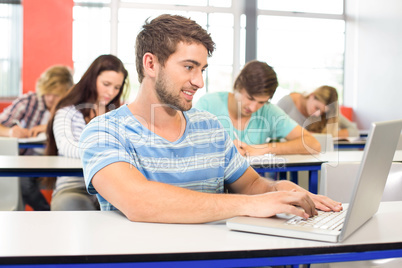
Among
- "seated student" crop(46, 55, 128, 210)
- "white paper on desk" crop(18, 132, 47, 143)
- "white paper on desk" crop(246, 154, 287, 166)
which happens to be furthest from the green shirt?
"white paper on desk" crop(18, 132, 47, 143)

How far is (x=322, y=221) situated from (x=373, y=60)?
7799mm

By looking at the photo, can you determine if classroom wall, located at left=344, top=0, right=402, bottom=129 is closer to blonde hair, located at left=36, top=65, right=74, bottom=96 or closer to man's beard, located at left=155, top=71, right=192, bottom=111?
blonde hair, located at left=36, top=65, right=74, bottom=96

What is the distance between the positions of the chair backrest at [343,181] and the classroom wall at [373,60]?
6.06m

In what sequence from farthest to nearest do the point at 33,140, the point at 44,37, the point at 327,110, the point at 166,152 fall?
the point at 44,37 < the point at 327,110 < the point at 33,140 < the point at 166,152

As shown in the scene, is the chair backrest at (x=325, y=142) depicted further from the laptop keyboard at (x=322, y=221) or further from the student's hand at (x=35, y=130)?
the student's hand at (x=35, y=130)

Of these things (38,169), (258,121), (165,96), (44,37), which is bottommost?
(38,169)

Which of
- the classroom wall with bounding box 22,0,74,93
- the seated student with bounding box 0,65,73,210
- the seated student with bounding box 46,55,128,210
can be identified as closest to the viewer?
the seated student with bounding box 46,55,128,210

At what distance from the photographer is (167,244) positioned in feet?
3.25

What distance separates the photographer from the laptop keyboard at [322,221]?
110 cm

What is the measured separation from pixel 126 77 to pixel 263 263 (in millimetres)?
2283

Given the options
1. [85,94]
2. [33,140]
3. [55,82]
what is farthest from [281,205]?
[55,82]

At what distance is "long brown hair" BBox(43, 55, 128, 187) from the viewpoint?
9.20 ft

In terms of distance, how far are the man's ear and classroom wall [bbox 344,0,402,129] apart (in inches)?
266

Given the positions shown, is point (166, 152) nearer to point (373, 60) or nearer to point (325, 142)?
point (325, 142)
